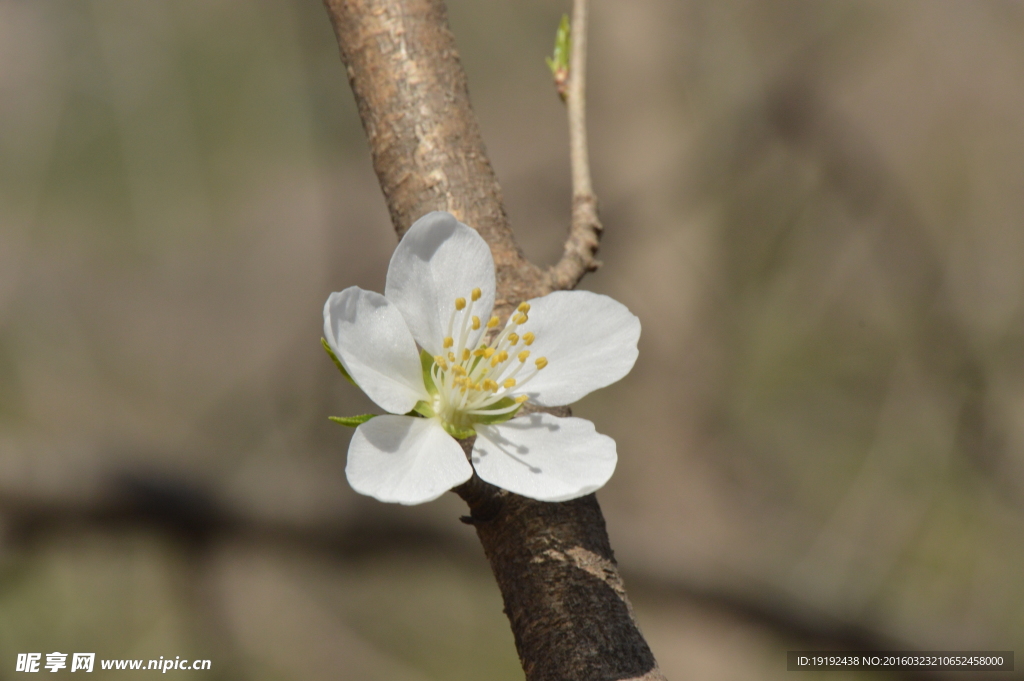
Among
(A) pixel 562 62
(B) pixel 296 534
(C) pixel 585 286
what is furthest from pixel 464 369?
(C) pixel 585 286

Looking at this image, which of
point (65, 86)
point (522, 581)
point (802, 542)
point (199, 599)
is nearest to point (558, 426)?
point (522, 581)

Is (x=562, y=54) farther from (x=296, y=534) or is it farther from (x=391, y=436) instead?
(x=296, y=534)

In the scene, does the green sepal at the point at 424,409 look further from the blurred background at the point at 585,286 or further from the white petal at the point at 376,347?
the blurred background at the point at 585,286

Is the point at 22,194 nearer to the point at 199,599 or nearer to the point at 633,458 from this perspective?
the point at 199,599

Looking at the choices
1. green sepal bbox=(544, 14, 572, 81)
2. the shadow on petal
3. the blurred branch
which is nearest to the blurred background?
the blurred branch

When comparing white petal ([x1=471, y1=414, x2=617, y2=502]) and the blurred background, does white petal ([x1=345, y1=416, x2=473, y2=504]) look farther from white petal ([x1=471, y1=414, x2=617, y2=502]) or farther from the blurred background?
the blurred background

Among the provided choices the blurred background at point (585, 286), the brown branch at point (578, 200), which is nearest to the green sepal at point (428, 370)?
the brown branch at point (578, 200)
